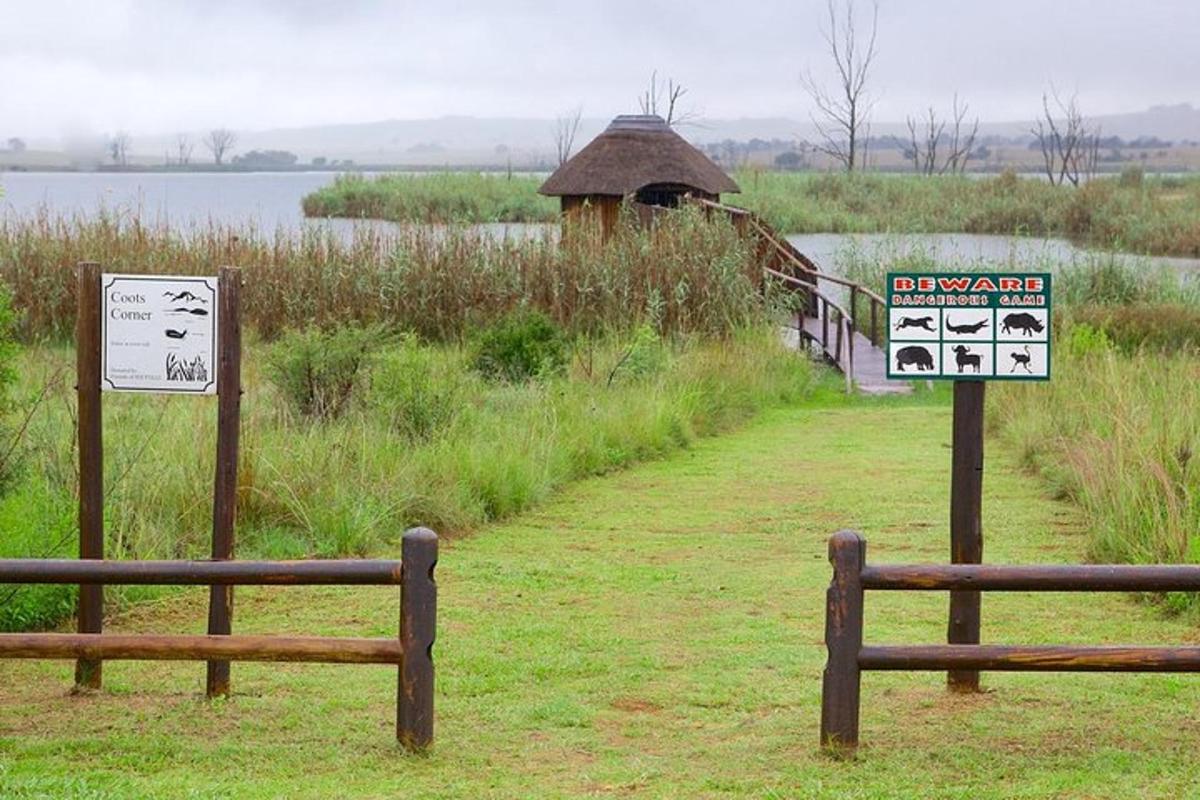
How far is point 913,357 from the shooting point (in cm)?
678

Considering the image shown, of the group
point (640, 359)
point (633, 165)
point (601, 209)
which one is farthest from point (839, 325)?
point (633, 165)

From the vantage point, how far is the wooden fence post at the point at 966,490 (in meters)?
6.89

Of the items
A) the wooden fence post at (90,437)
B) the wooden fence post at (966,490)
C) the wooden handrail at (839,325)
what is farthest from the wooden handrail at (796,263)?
the wooden fence post at (90,437)

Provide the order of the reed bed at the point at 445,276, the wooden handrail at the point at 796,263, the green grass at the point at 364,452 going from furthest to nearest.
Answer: the wooden handrail at the point at 796,263
the reed bed at the point at 445,276
the green grass at the point at 364,452

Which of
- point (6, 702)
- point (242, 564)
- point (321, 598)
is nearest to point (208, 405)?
point (321, 598)

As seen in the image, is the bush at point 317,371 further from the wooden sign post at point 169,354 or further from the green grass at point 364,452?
the wooden sign post at point 169,354

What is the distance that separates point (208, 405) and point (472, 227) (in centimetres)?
900

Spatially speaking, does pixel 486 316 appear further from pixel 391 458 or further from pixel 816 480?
pixel 391 458

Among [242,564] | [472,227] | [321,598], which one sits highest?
[472,227]

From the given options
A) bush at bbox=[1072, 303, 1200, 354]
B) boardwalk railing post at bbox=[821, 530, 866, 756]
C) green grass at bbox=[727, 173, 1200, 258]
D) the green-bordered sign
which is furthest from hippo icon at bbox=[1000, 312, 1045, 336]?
green grass at bbox=[727, 173, 1200, 258]

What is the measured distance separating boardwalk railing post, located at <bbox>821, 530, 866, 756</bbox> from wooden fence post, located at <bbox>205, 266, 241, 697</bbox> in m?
2.44

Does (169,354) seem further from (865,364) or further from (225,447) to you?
(865,364)

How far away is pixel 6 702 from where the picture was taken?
6980 millimetres

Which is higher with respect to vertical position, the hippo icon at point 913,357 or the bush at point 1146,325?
the hippo icon at point 913,357
